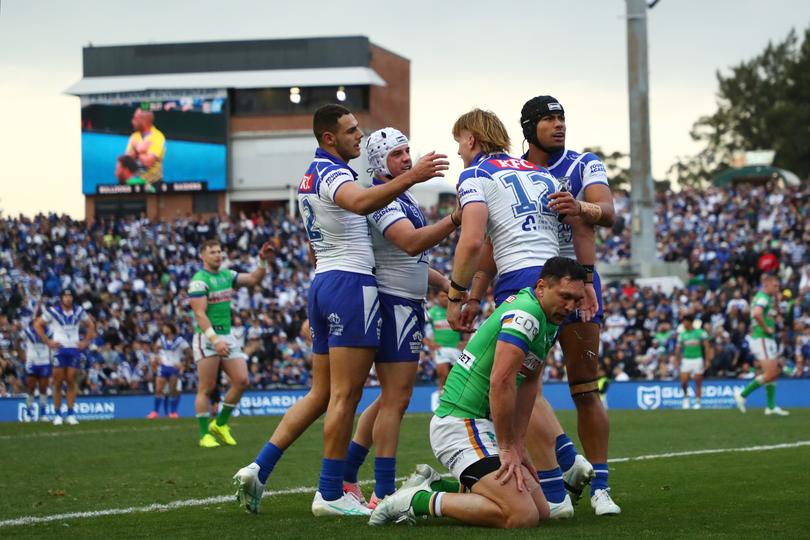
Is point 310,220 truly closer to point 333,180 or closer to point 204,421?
point 333,180

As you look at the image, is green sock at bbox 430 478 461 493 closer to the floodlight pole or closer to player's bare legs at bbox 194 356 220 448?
player's bare legs at bbox 194 356 220 448

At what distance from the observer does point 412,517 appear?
6668 millimetres

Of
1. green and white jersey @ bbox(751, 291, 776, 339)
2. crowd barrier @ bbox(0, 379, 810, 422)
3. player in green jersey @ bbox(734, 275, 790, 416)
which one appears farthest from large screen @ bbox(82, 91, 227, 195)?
player in green jersey @ bbox(734, 275, 790, 416)

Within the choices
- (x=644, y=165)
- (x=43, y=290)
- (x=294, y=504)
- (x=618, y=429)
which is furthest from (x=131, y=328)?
(x=294, y=504)

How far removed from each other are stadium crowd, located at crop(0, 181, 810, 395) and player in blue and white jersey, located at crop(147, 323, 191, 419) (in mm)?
3080

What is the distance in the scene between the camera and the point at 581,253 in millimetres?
7434

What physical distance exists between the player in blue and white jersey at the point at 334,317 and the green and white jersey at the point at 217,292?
7271 millimetres

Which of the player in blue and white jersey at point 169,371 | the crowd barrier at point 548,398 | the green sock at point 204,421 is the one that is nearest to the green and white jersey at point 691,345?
the crowd barrier at point 548,398

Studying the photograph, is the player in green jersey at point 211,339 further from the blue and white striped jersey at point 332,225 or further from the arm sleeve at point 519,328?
the arm sleeve at point 519,328

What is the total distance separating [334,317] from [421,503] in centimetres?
138

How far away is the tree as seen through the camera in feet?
244

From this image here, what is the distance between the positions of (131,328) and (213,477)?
24.3 meters

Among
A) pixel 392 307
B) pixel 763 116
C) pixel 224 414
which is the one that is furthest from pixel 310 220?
pixel 763 116

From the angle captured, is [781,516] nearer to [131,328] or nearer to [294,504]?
Answer: [294,504]
